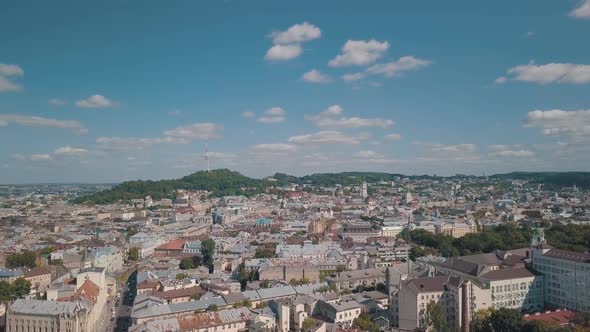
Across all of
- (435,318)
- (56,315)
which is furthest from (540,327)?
(56,315)

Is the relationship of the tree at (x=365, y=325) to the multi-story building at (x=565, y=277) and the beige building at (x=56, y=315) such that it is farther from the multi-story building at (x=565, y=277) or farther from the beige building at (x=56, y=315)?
the beige building at (x=56, y=315)

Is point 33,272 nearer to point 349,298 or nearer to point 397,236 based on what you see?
point 349,298

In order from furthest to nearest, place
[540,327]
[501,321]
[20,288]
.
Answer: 1. [20,288]
2. [501,321]
3. [540,327]

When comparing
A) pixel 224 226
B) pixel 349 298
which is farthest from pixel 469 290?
pixel 224 226

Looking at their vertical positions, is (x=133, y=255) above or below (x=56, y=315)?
below

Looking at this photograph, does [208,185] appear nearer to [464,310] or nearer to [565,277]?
[565,277]

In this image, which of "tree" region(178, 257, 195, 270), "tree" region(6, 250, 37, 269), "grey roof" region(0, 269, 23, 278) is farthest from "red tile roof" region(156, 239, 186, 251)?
"grey roof" region(0, 269, 23, 278)
